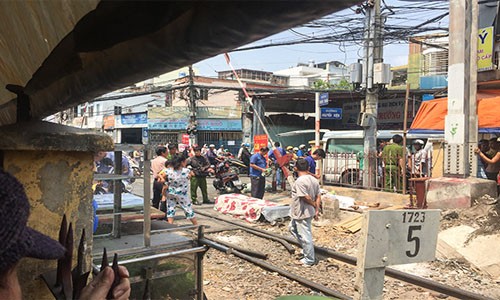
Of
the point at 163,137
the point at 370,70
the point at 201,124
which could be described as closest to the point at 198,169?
the point at 370,70

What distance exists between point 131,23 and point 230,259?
6189 millimetres

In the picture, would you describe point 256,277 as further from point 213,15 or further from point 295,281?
point 213,15

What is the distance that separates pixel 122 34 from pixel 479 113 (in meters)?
10.0

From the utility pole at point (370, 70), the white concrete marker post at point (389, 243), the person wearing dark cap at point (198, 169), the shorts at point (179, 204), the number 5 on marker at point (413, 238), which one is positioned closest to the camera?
the white concrete marker post at point (389, 243)

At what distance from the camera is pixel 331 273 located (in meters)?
6.46

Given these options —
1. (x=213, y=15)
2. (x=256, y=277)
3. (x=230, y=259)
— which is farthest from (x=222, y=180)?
(x=213, y=15)

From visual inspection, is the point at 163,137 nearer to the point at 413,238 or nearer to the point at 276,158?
the point at 276,158

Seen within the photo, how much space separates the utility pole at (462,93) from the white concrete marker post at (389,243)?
20.7 ft

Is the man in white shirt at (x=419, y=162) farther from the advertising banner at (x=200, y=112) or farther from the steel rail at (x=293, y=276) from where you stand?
the advertising banner at (x=200, y=112)

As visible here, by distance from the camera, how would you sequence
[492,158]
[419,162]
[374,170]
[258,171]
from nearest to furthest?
1. [492,158]
2. [419,162]
3. [258,171]
4. [374,170]

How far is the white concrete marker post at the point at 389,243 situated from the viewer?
2.93 m

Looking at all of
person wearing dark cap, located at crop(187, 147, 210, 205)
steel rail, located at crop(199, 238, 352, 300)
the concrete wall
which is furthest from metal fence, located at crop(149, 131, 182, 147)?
the concrete wall

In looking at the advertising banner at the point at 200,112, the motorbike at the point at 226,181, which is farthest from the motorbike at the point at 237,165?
the advertising banner at the point at 200,112

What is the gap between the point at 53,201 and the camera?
212 centimetres
